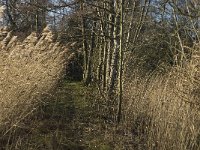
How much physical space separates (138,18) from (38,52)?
470cm

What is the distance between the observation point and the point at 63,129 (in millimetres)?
7859

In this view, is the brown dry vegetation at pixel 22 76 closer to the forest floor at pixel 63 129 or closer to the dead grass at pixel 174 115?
the forest floor at pixel 63 129

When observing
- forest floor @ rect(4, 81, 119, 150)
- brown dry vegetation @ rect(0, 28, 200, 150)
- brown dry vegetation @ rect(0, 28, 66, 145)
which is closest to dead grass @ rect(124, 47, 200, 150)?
brown dry vegetation @ rect(0, 28, 200, 150)

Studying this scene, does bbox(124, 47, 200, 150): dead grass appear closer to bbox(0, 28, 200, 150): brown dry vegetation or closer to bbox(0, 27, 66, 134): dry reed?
bbox(0, 28, 200, 150): brown dry vegetation

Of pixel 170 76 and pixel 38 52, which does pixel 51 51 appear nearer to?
pixel 38 52

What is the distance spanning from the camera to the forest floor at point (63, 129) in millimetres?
6930

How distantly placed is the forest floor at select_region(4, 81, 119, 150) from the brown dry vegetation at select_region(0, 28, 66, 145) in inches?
10.5

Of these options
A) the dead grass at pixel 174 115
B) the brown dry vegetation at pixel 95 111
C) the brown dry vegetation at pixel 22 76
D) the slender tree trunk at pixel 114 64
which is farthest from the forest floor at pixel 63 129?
the dead grass at pixel 174 115

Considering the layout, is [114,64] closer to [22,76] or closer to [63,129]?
[63,129]

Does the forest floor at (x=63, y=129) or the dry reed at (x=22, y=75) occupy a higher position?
the dry reed at (x=22, y=75)

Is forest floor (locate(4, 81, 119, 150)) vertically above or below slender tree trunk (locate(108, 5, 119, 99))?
below

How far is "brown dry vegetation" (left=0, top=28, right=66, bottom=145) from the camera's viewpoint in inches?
276

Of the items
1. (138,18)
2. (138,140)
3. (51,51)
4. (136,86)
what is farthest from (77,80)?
(138,140)

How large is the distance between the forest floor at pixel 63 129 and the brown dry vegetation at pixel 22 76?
10.5 inches
